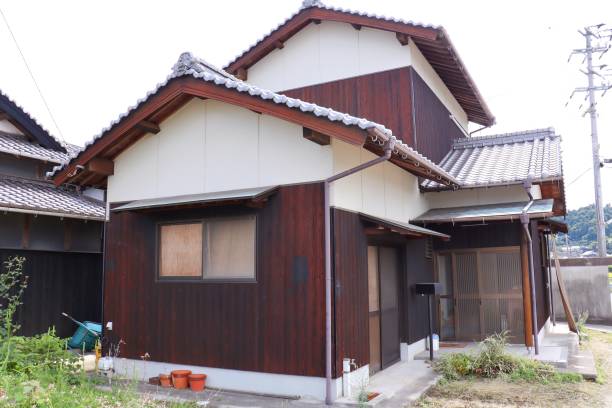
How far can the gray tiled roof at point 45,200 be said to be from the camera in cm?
964

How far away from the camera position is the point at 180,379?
6922mm

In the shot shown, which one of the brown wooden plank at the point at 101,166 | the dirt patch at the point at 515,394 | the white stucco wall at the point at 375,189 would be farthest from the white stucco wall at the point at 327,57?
the dirt patch at the point at 515,394

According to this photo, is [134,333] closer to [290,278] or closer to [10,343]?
[10,343]

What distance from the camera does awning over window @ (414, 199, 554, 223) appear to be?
8.88m

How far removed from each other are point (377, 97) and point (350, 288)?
4.91m

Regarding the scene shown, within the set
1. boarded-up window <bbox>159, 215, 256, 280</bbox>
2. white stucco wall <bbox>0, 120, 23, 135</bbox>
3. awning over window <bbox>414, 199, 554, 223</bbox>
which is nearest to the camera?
boarded-up window <bbox>159, 215, 256, 280</bbox>

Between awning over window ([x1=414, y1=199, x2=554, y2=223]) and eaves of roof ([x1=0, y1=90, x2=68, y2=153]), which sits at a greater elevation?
eaves of roof ([x1=0, y1=90, x2=68, y2=153])

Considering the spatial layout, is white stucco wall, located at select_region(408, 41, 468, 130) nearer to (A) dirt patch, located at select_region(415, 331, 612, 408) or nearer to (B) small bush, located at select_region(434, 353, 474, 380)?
(B) small bush, located at select_region(434, 353, 474, 380)

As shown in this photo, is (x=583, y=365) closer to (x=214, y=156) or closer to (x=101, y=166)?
(x=214, y=156)

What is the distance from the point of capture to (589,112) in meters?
20.3

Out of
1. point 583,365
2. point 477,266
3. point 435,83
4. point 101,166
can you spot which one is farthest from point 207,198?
point 435,83

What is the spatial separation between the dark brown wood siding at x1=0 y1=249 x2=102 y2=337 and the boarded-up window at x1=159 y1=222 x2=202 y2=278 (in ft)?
13.4

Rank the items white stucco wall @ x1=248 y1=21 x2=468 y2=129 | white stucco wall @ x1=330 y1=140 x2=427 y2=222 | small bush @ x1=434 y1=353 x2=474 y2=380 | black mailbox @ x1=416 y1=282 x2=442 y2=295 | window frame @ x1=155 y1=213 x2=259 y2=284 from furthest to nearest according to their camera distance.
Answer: white stucco wall @ x1=248 y1=21 x2=468 y2=129, black mailbox @ x1=416 y1=282 x2=442 y2=295, small bush @ x1=434 y1=353 x2=474 y2=380, window frame @ x1=155 y1=213 x2=259 y2=284, white stucco wall @ x1=330 y1=140 x2=427 y2=222

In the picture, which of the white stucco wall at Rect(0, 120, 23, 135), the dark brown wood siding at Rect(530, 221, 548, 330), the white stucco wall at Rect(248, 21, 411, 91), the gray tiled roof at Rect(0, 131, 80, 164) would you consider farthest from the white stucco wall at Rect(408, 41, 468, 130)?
the white stucco wall at Rect(0, 120, 23, 135)
